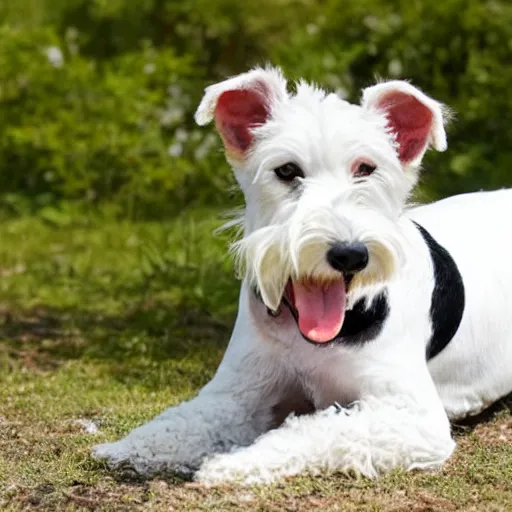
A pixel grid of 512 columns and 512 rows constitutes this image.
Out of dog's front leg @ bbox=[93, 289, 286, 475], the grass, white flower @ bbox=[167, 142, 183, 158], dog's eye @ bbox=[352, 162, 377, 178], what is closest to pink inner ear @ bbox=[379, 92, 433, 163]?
dog's eye @ bbox=[352, 162, 377, 178]

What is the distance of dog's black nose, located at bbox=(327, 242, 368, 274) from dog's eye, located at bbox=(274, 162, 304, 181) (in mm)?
340

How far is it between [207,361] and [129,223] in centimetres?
376

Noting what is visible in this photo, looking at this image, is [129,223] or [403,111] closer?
[403,111]

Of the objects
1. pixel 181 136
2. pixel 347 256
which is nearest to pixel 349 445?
pixel 347 256

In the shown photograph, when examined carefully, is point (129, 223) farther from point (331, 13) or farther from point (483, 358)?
point (483, 358)

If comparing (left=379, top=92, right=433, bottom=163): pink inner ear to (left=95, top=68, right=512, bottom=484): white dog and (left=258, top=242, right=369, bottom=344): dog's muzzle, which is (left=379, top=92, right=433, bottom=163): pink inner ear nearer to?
(left=95, top=68, right=512, bottom=484): white dog

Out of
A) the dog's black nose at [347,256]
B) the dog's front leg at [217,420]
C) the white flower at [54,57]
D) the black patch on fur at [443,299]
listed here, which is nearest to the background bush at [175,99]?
the white flower at [54,57]

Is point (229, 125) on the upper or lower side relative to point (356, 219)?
upper

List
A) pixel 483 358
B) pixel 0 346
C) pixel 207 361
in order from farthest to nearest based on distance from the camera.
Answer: pixel 0 346, pixel 207 361, pixel 483 358

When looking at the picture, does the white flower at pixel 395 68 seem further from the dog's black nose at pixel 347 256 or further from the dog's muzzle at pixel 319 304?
the dog's black nose at pixel 347 256

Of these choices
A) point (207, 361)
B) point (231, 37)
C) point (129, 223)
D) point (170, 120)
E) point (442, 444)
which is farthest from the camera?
point (231, 37)

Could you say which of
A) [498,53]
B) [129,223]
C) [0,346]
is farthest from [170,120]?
[0,346]

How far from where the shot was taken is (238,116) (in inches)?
175

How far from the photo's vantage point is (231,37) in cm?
1227
